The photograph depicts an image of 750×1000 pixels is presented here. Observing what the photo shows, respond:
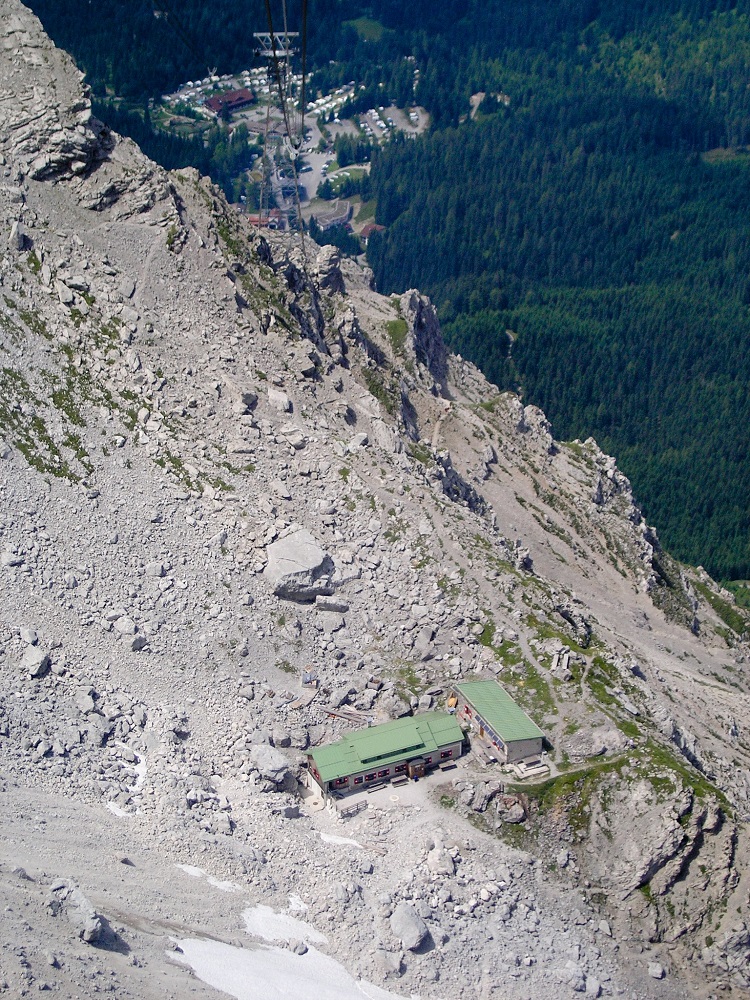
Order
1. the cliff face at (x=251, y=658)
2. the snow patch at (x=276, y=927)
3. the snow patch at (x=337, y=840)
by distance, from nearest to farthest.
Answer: the snow patch at (x=276, y=927) → the cliff face at (x=251, y=658) → the snow patch at (x=337, y=840)

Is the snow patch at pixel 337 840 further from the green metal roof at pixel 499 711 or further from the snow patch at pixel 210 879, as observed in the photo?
the green metal roof at pixel 499 711

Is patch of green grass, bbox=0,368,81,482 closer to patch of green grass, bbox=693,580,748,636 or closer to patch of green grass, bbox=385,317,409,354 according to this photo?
patch of green grass, bbox=385,317,409,354

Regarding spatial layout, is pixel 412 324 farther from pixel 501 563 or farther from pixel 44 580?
pixel 44 580

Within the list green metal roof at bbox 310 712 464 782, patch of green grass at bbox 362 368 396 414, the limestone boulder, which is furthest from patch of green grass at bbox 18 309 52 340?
the limestone boulder

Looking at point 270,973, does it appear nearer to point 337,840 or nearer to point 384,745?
point 337,840

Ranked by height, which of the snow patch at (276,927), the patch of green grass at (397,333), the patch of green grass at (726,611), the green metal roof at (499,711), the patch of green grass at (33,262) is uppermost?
the patch of green grass at (33,262)

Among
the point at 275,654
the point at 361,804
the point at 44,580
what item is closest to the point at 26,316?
the point at 44,580

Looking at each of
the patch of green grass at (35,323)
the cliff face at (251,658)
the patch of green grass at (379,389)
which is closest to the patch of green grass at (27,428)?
the cliff face at (251,658)
